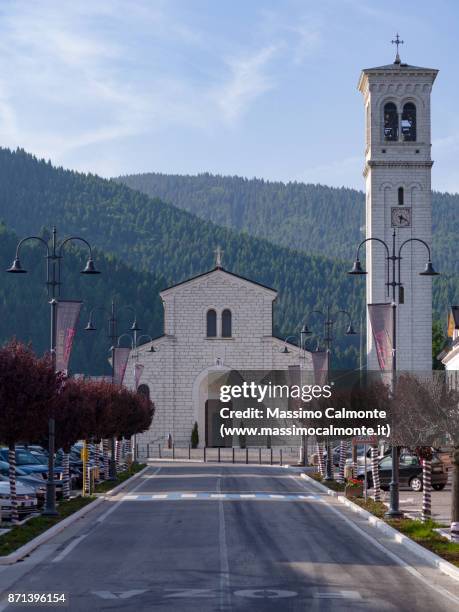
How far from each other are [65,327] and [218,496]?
10856 millimetres

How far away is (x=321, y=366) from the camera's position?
5409 cm

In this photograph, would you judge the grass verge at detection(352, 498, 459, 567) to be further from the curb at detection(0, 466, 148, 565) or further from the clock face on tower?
the clock face on tower

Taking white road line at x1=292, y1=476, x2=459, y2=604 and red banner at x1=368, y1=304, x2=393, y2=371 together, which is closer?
white road line at x1=292, y1=476, x2=459, y2=604

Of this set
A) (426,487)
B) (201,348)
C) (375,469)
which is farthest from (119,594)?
(201,348)

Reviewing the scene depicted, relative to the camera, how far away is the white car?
107ft

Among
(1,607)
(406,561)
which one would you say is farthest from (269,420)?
(1,607)

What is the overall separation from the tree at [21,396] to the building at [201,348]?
60662 millimetres

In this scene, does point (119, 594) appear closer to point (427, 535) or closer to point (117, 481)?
point (427, 535)

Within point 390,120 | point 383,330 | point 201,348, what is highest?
point 390,120

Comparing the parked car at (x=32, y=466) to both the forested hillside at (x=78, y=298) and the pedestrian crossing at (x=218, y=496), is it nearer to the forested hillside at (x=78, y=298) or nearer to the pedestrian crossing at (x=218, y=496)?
the pedestrian crossing at (x=218, y=496)

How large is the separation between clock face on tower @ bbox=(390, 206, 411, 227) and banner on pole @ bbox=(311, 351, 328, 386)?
106ft

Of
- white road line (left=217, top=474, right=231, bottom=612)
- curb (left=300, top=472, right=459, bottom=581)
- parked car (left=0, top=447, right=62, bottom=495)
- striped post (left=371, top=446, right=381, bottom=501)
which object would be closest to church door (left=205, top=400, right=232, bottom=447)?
parked car (left=0, top=447, right=62, bottom=495)

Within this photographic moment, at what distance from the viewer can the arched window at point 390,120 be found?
3408 inches

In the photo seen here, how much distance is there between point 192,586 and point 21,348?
1417 centimetres
